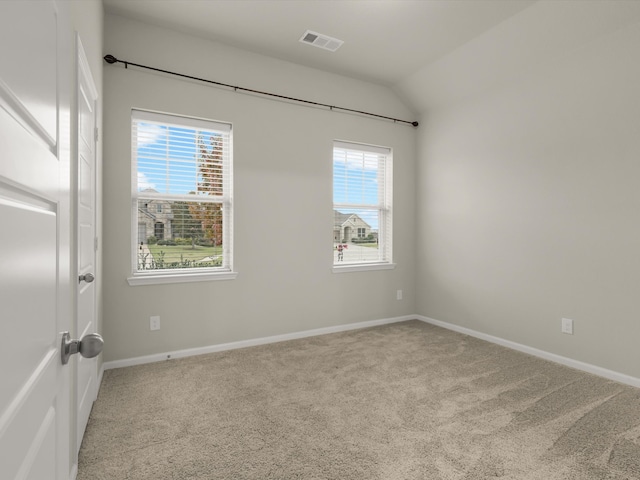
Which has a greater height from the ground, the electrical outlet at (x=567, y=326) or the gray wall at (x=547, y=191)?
the gray wall at (x=547, y=191)

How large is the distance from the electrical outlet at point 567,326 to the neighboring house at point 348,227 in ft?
7.10

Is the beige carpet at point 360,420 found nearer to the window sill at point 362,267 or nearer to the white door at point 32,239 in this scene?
the window sill at point 362,267

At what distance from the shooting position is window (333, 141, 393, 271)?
13.9 ft

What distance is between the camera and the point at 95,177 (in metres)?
2.45

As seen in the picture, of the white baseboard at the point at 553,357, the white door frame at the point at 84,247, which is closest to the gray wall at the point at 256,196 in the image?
the white door frame at the point at 84,247

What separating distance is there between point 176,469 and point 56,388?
132 centimetres

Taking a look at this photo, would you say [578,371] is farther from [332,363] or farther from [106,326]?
[106,326]

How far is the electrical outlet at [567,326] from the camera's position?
3106mm

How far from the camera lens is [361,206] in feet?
14.4

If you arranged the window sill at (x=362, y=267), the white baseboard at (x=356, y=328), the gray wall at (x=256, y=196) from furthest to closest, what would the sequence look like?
the window sill at (x=362, y=267), the gray wall at (x=256, y=196), the white baseboard at (x=356, y=328)

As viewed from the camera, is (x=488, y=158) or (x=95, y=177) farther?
(x=488, y=158)

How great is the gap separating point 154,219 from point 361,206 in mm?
2267

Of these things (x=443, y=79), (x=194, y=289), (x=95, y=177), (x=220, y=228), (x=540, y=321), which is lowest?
(x=540, y=321)

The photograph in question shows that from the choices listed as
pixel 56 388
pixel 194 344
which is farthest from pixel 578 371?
pixel 56 388
